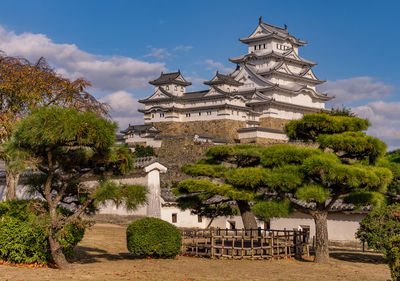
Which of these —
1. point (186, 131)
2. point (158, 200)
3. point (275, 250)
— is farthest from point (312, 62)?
point (275, 250)

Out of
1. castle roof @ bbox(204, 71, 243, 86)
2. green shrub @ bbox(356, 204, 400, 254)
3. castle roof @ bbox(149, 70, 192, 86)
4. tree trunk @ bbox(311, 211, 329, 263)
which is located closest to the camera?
tree trunk @ bbox(311, 211, 329, 263)

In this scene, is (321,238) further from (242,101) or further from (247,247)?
(242,101)

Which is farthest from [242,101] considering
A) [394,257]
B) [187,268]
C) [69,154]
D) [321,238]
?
[394,257]

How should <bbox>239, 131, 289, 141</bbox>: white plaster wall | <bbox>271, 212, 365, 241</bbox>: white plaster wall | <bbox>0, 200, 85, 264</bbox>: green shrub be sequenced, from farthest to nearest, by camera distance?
<bbox>239, 131, 289, 141</bbox>: white plaster wall
<bbox>271, 212, 365, 241</bbox>: white plaster wall
<bbox>0, 200, 85, 264</bbox>: green shrub

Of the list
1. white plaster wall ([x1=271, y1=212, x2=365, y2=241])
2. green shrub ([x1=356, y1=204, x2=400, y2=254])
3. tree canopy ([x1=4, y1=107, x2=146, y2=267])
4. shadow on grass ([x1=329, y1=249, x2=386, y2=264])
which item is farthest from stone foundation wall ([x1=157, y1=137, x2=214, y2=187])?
tree canopy ([x1=4, y1=107, x2=146, y2=267])

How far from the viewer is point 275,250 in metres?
15.1

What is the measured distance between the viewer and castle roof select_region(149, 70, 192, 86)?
50625 millimetres

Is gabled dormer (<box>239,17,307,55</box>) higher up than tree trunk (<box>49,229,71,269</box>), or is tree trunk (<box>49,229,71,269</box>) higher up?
gabled dormer (<box>239,17,307,55</box>)

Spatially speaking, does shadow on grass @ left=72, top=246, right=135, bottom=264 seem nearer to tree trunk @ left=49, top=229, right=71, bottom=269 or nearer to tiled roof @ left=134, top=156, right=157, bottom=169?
tree trunk @ left=49, top=229, right=71, bottom=269

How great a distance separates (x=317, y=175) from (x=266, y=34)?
1729 inches

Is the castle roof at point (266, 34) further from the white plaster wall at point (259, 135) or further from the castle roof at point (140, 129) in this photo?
the castle roof at point (140, 129)

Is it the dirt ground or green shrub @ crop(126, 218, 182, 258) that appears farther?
green shrub @ crop(126, 218, 182, 258)

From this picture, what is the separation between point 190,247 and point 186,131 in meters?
33.8

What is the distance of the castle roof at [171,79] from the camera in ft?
166
